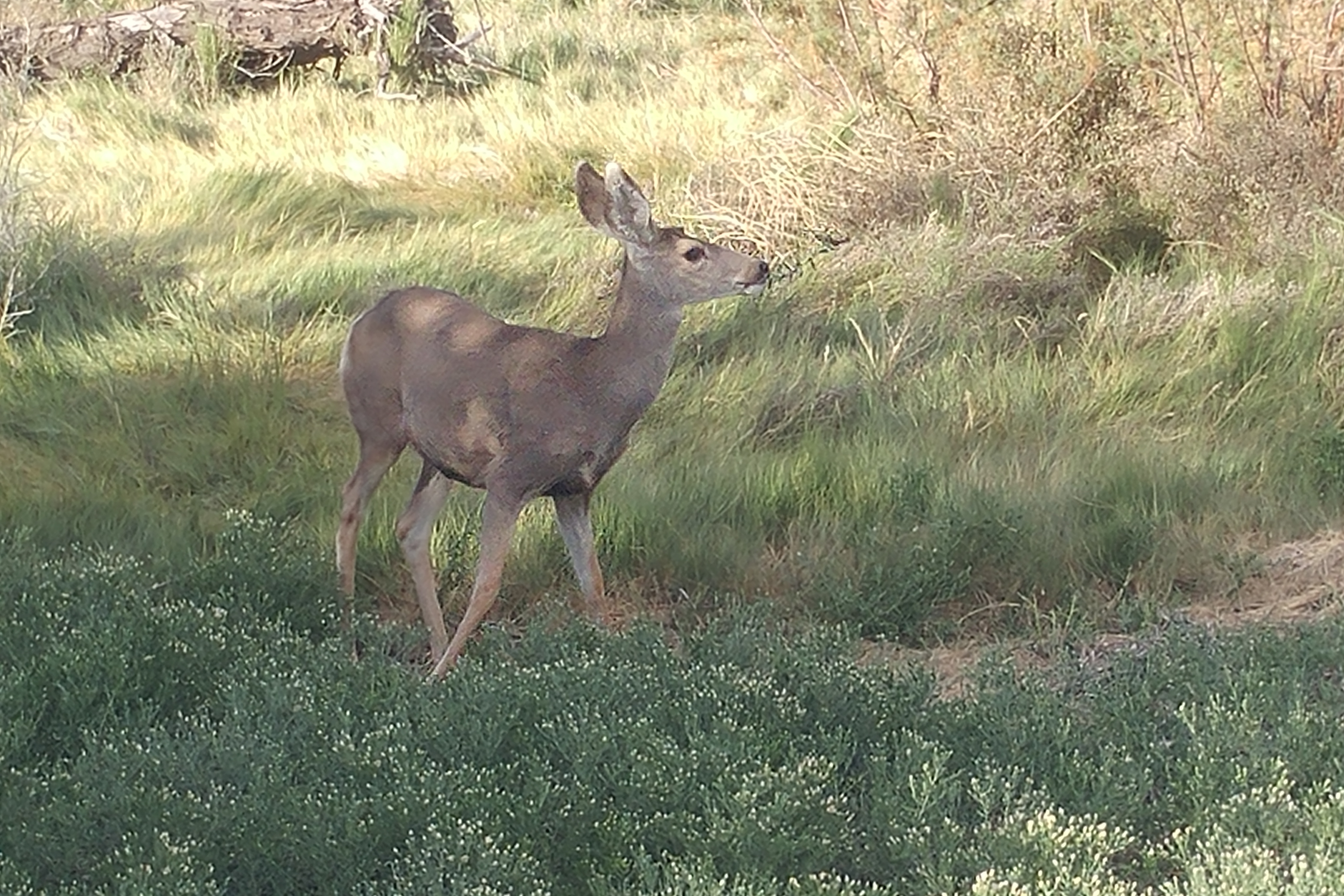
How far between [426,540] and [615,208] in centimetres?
128

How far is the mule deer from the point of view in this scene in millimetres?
5223

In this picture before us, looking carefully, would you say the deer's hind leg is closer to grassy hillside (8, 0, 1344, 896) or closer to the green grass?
grassy hillside (8, 0, 1344, 896)

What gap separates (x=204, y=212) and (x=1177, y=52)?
556cm

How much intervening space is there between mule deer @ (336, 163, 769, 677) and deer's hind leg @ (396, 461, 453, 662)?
2cm

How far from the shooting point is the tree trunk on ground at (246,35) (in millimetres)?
14688

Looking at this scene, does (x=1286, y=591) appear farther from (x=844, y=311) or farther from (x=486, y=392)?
(x=844, y=311)

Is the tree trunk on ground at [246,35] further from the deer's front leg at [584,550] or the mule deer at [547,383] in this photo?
the deer's front leg at [584,550]

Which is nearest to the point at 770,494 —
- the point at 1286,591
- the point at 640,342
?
the point at 640,342

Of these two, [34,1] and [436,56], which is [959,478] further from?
[34,1]

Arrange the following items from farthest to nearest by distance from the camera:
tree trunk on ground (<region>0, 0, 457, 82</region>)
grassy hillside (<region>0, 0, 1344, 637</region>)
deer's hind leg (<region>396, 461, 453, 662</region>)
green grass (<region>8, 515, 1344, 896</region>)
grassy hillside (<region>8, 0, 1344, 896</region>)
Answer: tree trunk on ground (<region>0, 0, 457, 82</region>) < grassy hillside (<region>0, 0, 1344, 637</region>) < deer's hind leg (<region>396, 461, 453, 662</region>) < grassy hillside (<region>8, 0, 1344, 896</region>) < green grass (<region>8, 515, 1344, 896</region>)

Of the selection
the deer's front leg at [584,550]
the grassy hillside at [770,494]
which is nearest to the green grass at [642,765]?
the grassy hillside at [770,494]

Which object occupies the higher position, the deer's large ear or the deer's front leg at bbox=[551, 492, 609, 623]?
the deer's large ear

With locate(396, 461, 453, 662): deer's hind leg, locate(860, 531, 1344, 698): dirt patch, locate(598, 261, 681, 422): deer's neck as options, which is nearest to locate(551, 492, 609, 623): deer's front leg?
locate(598, 261, 681, 422): deer's neck

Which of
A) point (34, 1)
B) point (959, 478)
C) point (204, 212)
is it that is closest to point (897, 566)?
point (959, 478)
